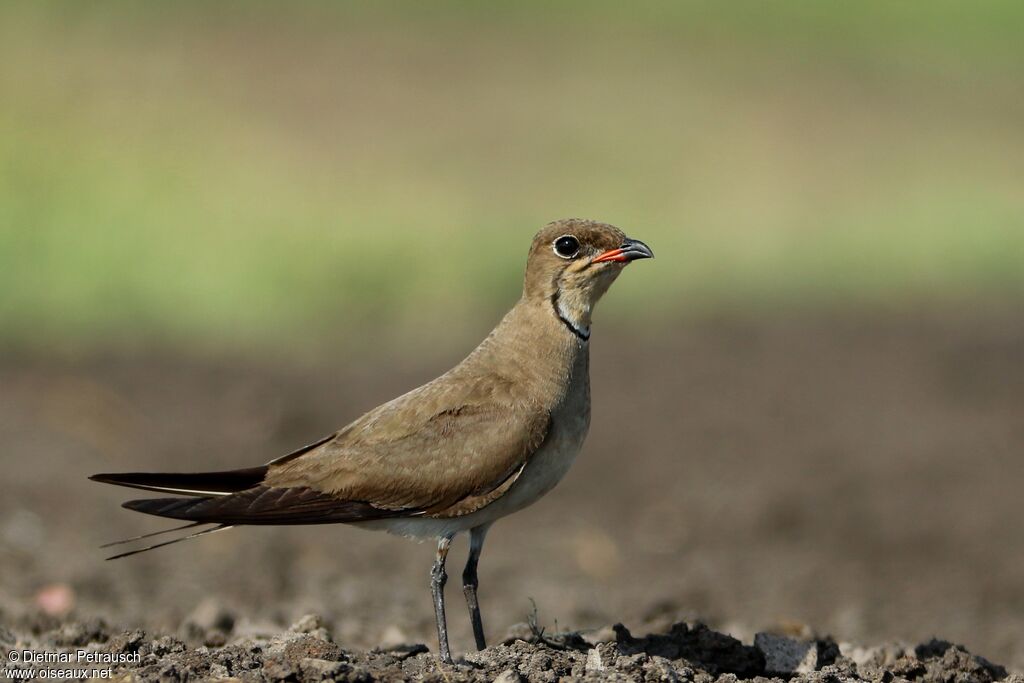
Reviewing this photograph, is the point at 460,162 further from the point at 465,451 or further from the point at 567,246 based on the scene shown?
the point at 465,451

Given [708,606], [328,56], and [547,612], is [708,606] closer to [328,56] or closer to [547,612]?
[547,612]

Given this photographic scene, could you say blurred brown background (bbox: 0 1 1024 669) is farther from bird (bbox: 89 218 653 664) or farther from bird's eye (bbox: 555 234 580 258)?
bird's eye (bbox: 555 234 580 258)

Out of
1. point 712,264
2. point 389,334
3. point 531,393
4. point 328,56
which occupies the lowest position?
point 531,393

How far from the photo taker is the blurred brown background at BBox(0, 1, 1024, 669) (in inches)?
372

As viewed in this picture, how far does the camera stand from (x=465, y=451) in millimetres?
5926

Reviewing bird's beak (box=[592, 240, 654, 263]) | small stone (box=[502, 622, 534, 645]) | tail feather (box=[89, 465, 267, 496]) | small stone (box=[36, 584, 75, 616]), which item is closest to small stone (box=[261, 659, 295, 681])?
tail feather (box=[89, 465, 267, 496])

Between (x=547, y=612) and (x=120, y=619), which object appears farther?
(x=547, y=612)

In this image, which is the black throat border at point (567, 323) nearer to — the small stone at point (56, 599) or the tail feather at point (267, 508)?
the tail feather at point (267, 508)

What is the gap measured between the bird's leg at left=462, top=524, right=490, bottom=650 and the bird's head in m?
0.92

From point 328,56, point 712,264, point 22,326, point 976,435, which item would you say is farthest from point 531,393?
point 328,56

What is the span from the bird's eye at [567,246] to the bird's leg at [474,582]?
115 cm

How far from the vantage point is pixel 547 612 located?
328 inches

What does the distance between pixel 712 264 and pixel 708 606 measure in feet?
34.4

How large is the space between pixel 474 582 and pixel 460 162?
17.9 meters
